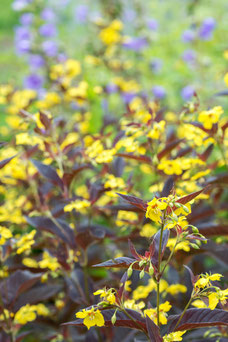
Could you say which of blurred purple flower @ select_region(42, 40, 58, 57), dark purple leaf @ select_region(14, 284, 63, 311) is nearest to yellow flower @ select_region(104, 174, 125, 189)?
dark purple leaf @ select_region(14, 284, 63, 311)

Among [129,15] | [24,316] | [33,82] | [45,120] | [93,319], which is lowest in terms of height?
[33,82]

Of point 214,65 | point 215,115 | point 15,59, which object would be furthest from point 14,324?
point 15,59

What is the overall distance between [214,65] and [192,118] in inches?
114

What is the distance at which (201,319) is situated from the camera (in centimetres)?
73

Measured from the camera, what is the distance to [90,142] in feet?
4.60

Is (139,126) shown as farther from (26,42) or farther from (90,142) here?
(26,42)

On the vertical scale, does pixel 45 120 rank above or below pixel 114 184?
above

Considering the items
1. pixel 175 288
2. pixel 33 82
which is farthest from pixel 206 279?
pixel 33 82

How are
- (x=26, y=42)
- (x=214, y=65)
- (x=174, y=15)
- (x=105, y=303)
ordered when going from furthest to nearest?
(x=174, y=15)
(x=214, y=65)
(x=26, y=42)
(x=105, y=303)

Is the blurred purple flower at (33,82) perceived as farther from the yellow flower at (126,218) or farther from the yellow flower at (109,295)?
the yellow flower at (109,295)

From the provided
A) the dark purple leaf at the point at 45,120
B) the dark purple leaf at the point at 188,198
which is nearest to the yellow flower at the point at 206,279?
the dark purple leaf at the point at 188,198

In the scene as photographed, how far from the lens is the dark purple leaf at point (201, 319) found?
0.72 metres

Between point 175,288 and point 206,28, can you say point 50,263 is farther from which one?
point 206,28

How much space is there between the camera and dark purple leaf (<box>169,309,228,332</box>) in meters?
0.72
